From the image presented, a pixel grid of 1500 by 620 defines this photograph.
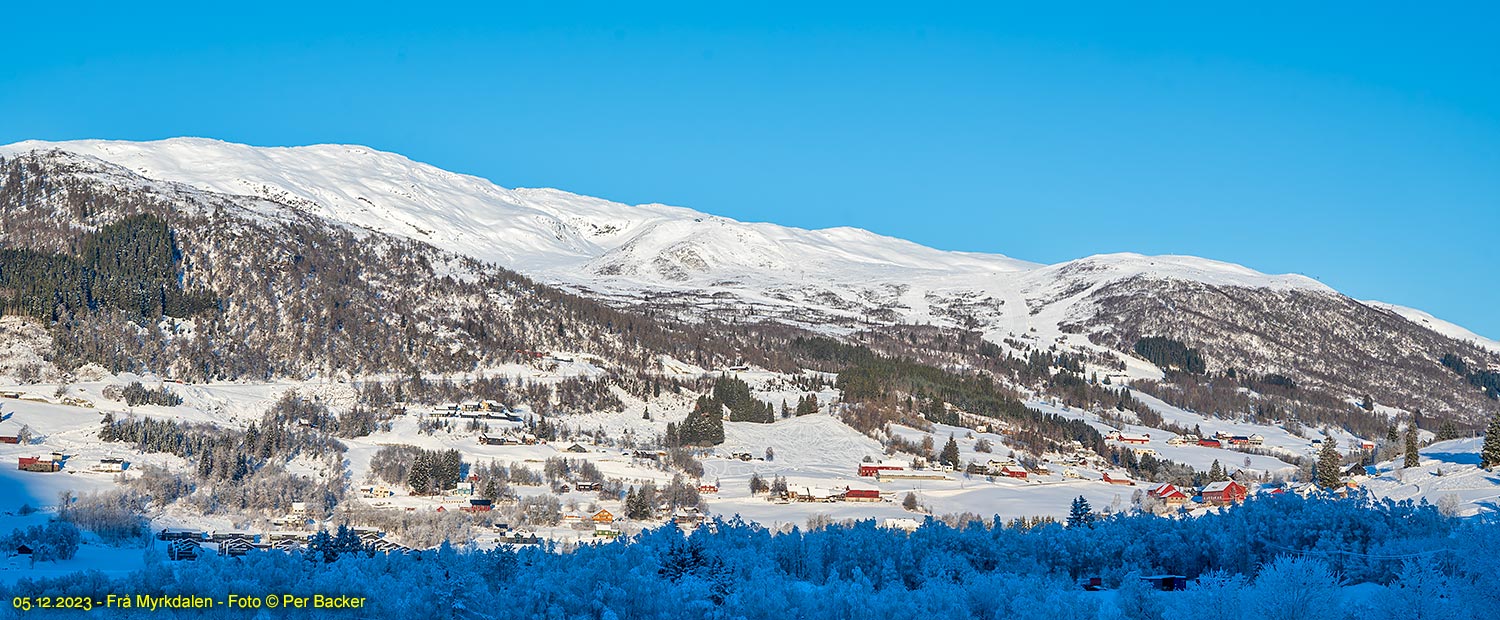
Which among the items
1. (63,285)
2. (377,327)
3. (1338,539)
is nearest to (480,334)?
(377,327)

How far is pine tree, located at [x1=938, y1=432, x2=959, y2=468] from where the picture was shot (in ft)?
455

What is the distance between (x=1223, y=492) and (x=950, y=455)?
32668 millimetres

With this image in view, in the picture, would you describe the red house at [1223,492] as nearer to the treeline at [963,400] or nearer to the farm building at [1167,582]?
the treeline at [963,400]

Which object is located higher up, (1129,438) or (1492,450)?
(1129,438)

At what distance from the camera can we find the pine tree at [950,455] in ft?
455

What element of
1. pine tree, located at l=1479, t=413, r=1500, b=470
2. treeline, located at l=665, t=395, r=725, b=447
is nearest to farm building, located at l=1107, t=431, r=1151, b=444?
treeline, located at l=665, t=395, r=725, b=447

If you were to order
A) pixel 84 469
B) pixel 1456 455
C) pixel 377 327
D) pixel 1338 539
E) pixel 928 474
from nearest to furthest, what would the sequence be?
1. pixel 1338 539
2. pixel 84 469
3. pixel 1456 455
4. pixel 928 474
5. pixel 377 327

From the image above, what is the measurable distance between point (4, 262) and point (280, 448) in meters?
64.3

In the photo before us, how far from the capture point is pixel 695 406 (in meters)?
162

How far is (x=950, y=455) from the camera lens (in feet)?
460

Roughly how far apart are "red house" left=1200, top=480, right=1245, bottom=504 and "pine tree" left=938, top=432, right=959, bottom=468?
28329 millimetres

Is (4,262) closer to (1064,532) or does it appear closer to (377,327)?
(377,327)

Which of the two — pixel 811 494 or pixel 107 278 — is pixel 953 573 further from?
pixel 107 278

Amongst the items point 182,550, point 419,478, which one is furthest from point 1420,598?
point 419,478
